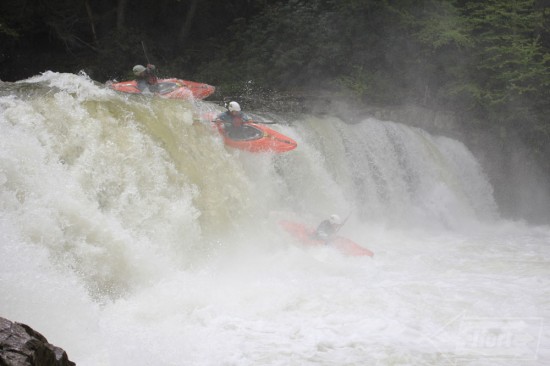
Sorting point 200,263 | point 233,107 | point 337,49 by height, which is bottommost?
point 200,263

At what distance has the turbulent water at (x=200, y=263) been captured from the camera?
4.28 m

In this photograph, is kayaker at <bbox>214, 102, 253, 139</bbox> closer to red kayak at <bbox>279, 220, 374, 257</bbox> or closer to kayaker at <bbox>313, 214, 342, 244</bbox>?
red kayak at <bbox>279, 220, 374, 257</bbox>

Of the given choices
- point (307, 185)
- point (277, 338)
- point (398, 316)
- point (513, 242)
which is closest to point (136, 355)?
point (277, 338)

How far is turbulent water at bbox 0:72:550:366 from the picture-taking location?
4.28 meters

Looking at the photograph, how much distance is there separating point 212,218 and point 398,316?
2.66 m

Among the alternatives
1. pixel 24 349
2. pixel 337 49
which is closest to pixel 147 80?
pixel 337 49

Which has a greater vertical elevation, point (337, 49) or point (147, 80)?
point (337, 49)

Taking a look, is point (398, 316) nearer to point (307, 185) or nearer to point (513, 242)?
point (307, 185)

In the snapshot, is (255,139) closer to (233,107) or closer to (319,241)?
(233,107)

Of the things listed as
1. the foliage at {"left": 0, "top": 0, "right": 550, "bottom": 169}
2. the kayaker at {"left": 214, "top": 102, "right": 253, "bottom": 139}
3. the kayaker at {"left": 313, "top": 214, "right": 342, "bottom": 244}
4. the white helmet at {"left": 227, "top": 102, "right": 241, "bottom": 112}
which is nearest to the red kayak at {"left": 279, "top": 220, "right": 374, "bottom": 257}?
the kayaker at {"left": 313, "top": 214, "right": 342, "bottom": 244}

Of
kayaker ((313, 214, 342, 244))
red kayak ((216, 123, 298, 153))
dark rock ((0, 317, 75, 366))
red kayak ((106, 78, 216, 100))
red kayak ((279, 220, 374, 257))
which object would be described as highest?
red kayak ((106, 78, 216, 100))

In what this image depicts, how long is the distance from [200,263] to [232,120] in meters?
2.22

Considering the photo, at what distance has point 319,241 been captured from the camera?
7410mm

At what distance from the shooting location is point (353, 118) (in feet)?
36.7
